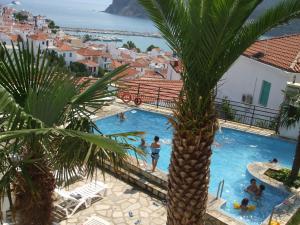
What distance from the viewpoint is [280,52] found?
75.2ft

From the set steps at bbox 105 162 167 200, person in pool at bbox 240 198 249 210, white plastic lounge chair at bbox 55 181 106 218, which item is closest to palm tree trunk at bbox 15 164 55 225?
white plastic lounge chair at bbox 55 181 106 218

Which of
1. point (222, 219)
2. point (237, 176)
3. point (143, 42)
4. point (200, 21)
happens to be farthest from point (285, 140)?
point (143, 42)

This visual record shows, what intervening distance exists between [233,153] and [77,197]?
9.35 meters

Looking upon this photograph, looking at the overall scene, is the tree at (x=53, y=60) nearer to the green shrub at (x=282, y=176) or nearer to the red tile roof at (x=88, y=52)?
the green shrub at (x=282, y=176)

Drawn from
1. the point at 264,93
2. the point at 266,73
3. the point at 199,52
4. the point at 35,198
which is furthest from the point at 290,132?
the point at 35,198

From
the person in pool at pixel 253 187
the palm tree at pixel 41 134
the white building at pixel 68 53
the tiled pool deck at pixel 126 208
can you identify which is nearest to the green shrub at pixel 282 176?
the person in pool at pixel 253 187

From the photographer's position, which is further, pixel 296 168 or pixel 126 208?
pixel 296 168

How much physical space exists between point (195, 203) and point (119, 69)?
2.60 metres

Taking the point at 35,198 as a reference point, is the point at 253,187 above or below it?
below

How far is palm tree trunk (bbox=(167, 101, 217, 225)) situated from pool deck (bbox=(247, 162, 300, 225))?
420cm

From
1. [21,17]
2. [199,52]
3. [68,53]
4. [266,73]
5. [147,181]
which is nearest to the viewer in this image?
[199,52]

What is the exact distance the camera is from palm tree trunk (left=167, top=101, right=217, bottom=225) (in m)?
5.56

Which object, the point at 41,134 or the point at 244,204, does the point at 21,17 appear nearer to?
the point at 244,204

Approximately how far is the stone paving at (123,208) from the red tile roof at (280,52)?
13211 millimetres
